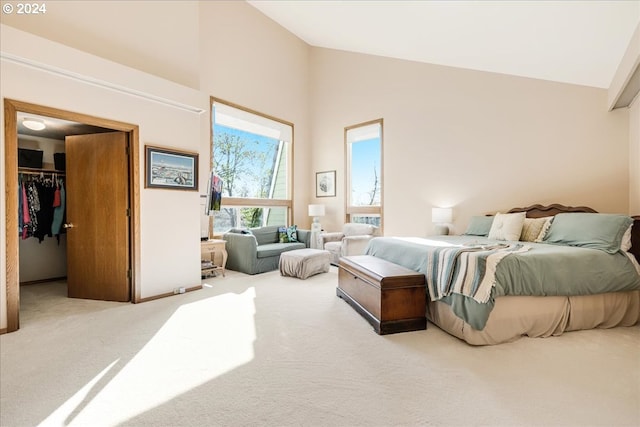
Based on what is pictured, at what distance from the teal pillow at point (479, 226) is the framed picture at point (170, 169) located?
13.7ft

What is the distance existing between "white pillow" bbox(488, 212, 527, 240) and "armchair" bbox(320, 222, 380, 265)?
212cm

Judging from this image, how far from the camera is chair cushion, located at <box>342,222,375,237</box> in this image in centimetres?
608

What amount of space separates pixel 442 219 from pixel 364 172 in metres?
2.25

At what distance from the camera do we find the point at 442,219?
199 inches

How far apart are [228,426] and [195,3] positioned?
4981mm

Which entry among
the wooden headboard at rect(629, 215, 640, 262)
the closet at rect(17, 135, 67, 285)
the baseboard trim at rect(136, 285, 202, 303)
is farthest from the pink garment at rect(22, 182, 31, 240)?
the wooden headboard at rect(629, 215, 640, 262)

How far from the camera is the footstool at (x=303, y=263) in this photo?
4602mm

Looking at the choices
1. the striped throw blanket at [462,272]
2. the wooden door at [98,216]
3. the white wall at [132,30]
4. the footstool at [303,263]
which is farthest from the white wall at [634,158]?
the wooden door at [98,216]

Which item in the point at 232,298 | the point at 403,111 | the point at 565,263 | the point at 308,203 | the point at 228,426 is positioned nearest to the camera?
the point at 228,426

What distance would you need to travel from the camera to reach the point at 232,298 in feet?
12.0

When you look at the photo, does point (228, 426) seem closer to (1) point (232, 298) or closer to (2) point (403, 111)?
(1) point (232, 298)

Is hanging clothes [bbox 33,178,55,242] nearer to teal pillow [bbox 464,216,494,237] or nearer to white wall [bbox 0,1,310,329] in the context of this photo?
white wall [bbox 0,1,310,329]

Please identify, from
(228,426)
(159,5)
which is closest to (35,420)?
(228,426)

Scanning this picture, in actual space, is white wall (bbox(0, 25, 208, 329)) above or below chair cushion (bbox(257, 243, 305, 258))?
above
